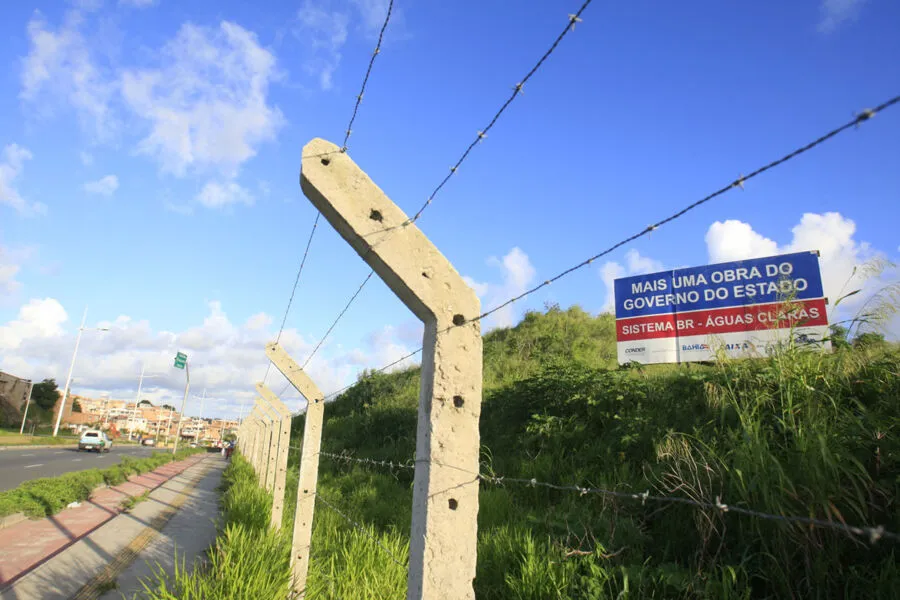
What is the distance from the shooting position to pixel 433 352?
2.65 meters

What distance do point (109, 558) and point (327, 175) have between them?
809 centimetres

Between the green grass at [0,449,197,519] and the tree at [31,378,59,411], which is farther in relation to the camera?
the tree at [31,378,59,411]

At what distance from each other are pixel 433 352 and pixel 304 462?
13.3 feet

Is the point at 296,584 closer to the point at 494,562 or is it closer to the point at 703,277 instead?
the point at 494,562

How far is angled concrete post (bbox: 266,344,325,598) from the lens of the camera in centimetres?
549

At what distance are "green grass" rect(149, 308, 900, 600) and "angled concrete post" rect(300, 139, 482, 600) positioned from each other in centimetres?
127

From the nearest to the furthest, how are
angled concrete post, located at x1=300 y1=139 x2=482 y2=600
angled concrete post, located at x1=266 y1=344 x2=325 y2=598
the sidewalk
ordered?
angled concrete post, located at x1=300 y1=139 x2=482 y2=600, angled concrete post, located at x1=266 y1=344 x2=325 y2=598, the sidewalk

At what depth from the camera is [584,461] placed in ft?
24.6

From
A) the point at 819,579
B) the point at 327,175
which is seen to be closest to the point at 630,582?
the point at 819,579

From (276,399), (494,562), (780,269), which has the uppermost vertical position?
(780,269)

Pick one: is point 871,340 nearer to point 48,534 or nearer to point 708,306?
point 708,306

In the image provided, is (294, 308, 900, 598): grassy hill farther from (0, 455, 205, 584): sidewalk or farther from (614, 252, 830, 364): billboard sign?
(0, 455, 205, 584): sidewalk

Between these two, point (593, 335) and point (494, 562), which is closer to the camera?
point (494, 562)

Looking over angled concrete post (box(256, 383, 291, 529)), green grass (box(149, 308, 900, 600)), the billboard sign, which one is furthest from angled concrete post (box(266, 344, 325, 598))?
the billboard sign
